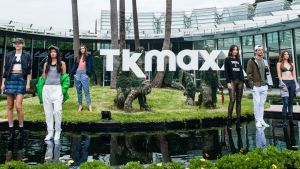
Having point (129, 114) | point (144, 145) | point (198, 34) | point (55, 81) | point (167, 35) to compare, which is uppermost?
point (198, 34)

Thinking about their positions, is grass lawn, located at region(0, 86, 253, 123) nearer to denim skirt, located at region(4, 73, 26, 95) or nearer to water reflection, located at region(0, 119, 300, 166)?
water reflection, located at region(0, 119, 300, 166)

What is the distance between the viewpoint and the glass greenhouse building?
23203mm

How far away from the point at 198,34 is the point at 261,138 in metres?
22.5

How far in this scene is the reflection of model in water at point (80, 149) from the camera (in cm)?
453

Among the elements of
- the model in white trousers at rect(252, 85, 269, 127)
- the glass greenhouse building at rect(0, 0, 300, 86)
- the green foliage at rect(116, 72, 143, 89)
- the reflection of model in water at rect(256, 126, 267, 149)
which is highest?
the glass greenhouse building at rect(0, 0, 300, 86)

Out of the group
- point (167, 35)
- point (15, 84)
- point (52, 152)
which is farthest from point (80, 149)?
point (167, 35)

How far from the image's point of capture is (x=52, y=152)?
4891 millimetres

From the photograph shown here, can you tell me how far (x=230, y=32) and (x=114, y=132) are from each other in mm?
19434

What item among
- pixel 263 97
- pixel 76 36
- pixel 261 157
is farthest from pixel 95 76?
pixel 261 157

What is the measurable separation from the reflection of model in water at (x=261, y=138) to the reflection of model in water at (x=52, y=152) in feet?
10.6

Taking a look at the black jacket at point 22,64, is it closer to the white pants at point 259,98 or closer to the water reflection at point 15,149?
the water reflection at point 15,149

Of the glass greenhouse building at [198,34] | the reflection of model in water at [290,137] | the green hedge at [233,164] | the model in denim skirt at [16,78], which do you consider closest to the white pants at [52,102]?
the model in denim skirt at [16,78]

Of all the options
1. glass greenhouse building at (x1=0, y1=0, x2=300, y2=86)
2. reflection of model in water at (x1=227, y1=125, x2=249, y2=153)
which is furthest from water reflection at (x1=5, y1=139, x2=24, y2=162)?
glass greenhouse building at (x1=0, y1=0, x2=300, y2=86)

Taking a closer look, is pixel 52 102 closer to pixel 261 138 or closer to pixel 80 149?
pixel 80 149
